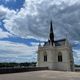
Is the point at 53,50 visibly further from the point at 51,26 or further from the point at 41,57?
the point at 51,26

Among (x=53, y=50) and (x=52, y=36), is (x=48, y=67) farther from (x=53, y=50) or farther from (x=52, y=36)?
(x=52, y=36)

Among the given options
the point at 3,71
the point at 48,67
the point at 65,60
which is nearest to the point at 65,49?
the point at 65,60

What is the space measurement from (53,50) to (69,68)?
8.26 meters

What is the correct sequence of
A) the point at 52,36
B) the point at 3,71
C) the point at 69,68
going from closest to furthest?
the point at 3,71 → the point at 69,68 → the point at 52,36

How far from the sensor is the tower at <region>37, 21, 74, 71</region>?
74812 millimetres

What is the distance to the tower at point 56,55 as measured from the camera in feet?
245

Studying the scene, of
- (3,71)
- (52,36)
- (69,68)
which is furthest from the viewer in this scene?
(52,36)

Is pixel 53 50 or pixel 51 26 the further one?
pixel 51 26

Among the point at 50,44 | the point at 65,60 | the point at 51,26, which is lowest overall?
the point at 65,60

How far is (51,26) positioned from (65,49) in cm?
1338

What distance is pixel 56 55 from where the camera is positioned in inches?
3019

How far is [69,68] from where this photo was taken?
244ft

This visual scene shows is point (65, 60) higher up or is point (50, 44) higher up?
point (50, 44)

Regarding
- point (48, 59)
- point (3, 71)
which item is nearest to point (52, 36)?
point (48, 59)
